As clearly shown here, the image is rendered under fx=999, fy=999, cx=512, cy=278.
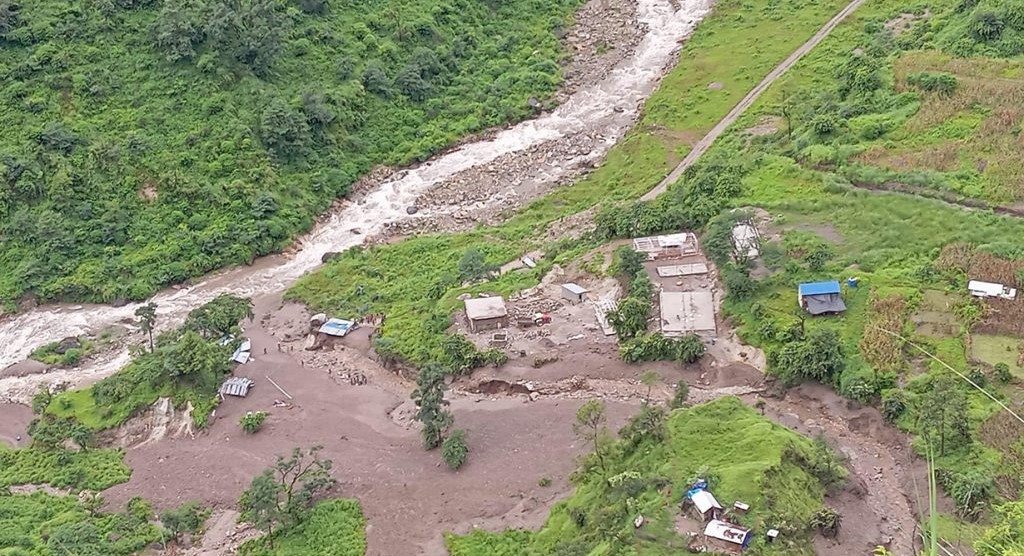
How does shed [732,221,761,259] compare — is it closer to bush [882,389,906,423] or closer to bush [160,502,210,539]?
bush [882,389,906,423]

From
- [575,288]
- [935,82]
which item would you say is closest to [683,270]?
[575,288]

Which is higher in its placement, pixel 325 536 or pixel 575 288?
pixel 575 288

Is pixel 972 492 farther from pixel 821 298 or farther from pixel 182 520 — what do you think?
pixel 182 520

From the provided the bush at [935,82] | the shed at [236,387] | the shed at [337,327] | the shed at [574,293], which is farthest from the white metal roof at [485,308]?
the bush at [935,82]

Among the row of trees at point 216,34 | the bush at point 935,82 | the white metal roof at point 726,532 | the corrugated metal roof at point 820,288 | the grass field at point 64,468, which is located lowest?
the grass field at point 64,468

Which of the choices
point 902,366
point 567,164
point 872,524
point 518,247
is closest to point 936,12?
point 567,164

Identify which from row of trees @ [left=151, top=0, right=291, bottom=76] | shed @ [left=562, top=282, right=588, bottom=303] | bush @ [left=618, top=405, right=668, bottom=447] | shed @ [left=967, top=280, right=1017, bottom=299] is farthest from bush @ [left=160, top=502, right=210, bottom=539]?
row of trees @ [left=151, top=0, right=291, bottom=76]

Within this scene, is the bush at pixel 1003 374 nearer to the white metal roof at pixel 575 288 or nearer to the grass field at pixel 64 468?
the white metal roof at pixel 575 288
